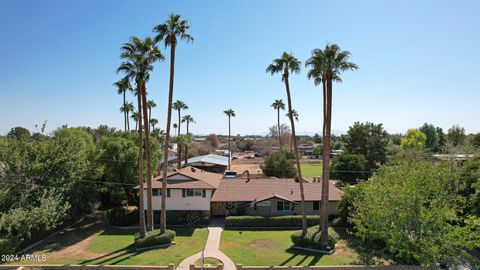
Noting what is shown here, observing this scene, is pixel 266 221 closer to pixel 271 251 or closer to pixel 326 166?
pixel 271 251

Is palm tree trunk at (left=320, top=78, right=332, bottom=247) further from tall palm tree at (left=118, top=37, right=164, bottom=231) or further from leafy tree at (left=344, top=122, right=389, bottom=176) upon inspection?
leafy tree at (left=344, top=122, right=389, bottom=176)

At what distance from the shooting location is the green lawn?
823 inches

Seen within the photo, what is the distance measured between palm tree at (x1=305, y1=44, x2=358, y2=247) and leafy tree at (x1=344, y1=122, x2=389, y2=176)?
1396 inches

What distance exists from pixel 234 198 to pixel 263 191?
11.5ft

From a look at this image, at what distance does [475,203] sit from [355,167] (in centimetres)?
2572

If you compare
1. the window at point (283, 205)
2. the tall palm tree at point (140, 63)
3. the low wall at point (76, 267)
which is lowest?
the low wall at point (76, 267)

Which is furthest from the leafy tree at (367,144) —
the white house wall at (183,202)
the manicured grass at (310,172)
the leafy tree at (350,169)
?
the white house wall at (183,202)

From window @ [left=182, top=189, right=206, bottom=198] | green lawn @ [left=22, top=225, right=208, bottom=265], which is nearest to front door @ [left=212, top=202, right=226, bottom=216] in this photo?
window @ [left=182, top=189, right=206, bottom=198]

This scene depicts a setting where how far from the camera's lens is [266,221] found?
29000mm

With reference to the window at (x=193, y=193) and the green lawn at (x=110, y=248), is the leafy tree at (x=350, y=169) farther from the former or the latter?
the green lawn at (x=110, y=248)

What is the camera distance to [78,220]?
3200 centimetres

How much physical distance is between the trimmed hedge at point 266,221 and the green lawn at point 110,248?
9.62 feet

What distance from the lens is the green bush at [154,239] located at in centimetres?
2339

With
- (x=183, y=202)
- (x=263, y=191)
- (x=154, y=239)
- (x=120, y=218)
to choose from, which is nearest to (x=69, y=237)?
(x=120, y=218)
